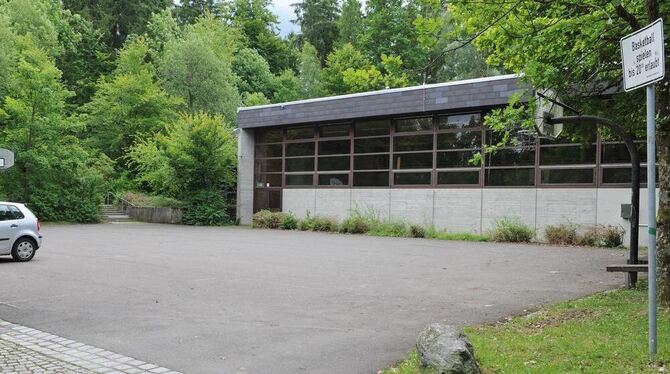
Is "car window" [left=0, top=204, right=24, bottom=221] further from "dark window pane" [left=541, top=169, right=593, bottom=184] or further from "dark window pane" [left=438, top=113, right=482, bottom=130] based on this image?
"dark window pane" [left=541, top=169, right=593, bottom=184]

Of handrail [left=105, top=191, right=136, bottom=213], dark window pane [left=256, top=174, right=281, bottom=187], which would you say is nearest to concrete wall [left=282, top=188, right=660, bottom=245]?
dark window pane [left=256, top=174, right=281, bottom=187]

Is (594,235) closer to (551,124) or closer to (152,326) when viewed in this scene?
(551,124)

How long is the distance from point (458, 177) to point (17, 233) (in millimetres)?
18081

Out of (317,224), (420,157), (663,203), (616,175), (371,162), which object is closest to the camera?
(663,203)

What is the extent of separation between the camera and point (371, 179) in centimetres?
3047

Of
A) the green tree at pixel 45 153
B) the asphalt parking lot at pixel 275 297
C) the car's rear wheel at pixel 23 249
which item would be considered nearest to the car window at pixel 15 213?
the car's rear wheel at pixel 23 249

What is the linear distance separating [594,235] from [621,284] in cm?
1145

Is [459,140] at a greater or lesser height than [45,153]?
greater

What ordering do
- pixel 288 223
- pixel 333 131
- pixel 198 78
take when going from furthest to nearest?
pixel 198 78
pixel 333 131
pixel 288 223

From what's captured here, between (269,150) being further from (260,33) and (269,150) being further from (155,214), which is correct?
(260,33)

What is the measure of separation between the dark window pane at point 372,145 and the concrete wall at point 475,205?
1991 millimetres

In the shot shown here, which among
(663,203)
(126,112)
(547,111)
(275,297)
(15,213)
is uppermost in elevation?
(126,112)

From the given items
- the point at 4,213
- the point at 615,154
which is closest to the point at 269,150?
the point at 615,154

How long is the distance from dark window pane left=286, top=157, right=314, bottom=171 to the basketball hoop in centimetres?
2150
